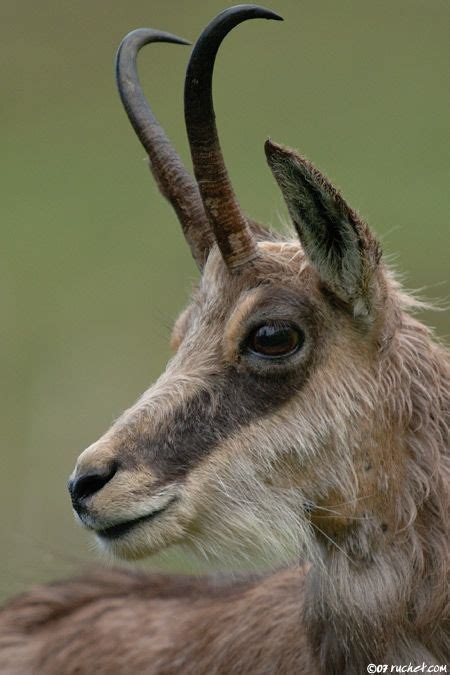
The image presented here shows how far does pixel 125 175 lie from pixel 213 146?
98.8 feet

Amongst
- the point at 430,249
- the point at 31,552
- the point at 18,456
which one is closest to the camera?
the point at 31,552

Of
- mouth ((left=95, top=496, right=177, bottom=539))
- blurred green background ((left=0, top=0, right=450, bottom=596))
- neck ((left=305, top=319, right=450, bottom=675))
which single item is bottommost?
neck ((left=305, top=319, right=450, bottom=675))

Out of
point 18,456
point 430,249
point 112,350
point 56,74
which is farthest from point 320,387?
point 56,74

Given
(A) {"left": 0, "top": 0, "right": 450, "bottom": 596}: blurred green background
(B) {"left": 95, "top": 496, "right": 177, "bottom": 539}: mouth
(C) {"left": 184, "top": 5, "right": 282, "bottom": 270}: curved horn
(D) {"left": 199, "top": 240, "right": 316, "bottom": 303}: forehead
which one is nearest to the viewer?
(C) {"left": 184, "top": 5, "right": 282, "bottom": 270}: curved horn

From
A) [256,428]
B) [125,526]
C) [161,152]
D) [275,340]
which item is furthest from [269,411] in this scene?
[161,152]

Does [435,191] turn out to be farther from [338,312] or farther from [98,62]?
[338,312]

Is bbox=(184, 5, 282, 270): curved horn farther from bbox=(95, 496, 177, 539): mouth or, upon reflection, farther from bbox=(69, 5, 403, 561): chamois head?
bbox=(95, 496, 177, 539): mouth

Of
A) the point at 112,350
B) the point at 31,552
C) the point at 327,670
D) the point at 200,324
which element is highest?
the point at 112,350

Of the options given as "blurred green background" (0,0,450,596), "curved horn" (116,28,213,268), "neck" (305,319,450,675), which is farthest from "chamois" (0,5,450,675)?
"blurred green background" (0,0,450,596)

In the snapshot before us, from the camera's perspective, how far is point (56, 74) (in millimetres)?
48156

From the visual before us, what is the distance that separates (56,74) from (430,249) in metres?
22.3

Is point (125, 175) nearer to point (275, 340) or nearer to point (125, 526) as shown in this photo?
point (275, 340)

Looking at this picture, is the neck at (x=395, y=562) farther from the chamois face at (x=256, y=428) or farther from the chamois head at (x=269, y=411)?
the chamois face at (x=256, y=428)

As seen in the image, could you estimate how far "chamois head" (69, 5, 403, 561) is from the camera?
26.0ft
